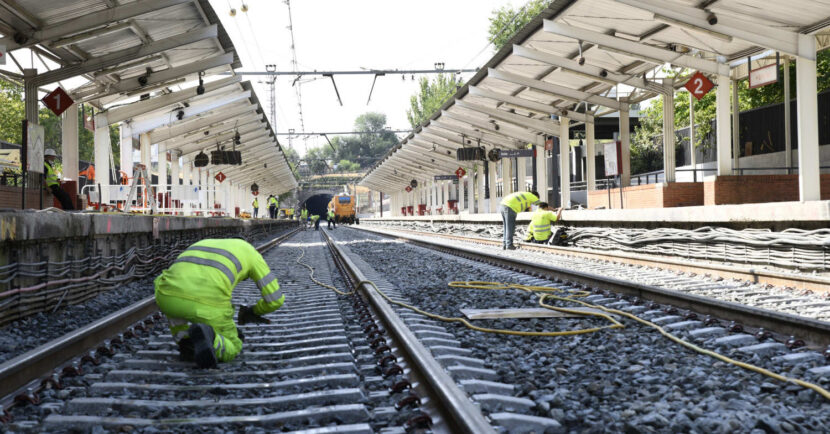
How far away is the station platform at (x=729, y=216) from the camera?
28.7 feet

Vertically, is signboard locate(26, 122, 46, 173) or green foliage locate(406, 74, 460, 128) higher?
green foliage locate(406, 74, 460, 128)

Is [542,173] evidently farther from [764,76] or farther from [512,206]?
[764,76]

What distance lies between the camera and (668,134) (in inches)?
636

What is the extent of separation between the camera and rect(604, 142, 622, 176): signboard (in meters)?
14.9

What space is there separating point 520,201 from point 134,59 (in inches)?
346

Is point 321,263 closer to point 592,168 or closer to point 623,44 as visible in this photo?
point 623,44

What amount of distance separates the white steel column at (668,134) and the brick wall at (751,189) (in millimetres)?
1330

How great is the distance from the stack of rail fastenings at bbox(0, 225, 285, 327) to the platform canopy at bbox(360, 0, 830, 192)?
9.05 metres

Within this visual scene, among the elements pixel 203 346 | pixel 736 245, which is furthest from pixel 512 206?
pixel 203 346

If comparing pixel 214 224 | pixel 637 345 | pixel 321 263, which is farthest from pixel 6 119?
pixel 637 345

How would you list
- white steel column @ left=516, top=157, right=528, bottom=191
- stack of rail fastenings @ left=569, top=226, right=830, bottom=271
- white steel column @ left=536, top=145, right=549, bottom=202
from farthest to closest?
1. white steel column @ left=516, top=157, right=528, bottom=191
2. white steel column @ left=536, top=145, right=549, bottom=202
3. stack of rail fastenings @ left=569, top=226, right=830, bottom=271

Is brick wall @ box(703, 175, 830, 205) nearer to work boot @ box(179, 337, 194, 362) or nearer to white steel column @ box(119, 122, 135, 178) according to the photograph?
work boot @ box(179, 337, 194, 362)

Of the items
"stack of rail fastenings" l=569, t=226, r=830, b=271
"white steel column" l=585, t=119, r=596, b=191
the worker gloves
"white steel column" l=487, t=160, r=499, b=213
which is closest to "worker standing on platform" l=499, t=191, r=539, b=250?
"stack of rail fastenings" l=569, t=226, r=830, b=271

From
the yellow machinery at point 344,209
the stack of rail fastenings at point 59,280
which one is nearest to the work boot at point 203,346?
the stack of rail fastenings at point 59,280
